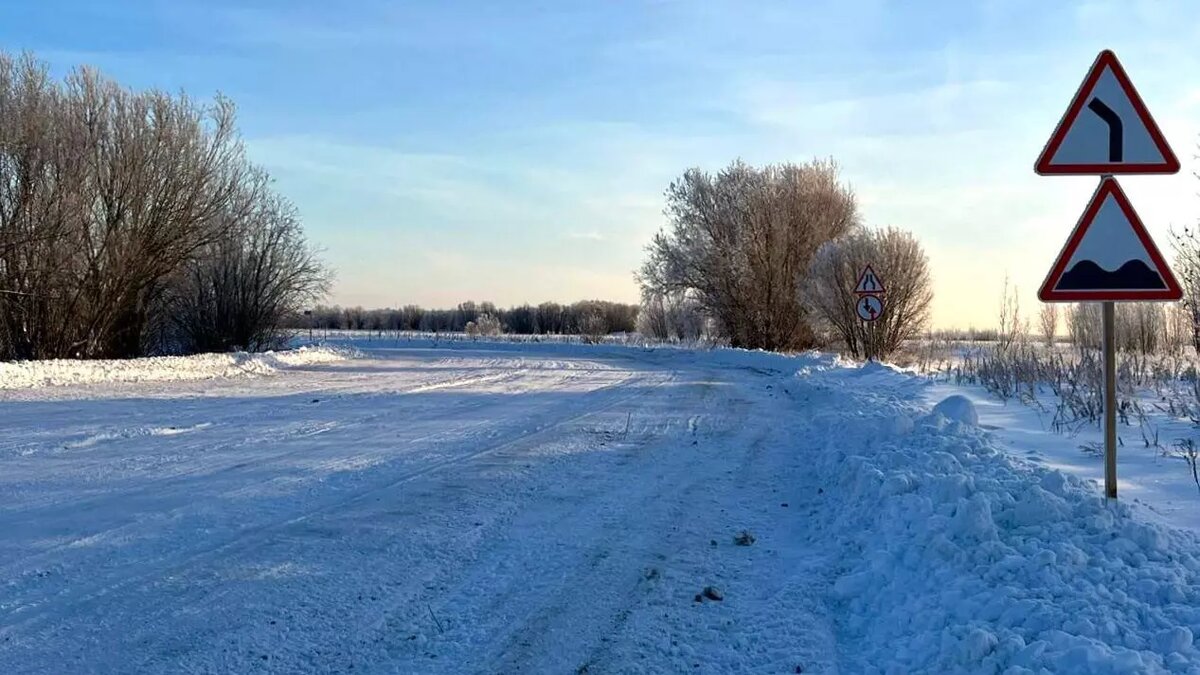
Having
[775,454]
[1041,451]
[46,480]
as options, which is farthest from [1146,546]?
[46,480]

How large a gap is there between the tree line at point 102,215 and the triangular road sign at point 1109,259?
26434 mm

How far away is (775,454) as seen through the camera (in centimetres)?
1094

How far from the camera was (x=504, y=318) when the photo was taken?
422 feet

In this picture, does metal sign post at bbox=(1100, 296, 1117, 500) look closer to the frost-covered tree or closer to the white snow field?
the white snow field

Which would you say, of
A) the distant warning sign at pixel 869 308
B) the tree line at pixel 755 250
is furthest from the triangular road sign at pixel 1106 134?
the tree line at pixel 755 250

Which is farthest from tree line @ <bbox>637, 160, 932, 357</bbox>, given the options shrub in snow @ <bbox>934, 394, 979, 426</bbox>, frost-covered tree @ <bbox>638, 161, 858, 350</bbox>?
shrub in snow @ <bbox>934, 394, 979, 426</bbox>

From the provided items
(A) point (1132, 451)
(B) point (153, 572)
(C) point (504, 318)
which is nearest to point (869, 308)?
(A) point (1132, 451)

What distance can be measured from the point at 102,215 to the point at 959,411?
27.1 m

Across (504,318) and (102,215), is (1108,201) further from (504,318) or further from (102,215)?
(504,318)

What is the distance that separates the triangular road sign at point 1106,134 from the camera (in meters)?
A: 5.50

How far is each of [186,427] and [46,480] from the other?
165 inches

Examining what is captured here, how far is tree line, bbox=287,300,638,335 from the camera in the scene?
341 ft

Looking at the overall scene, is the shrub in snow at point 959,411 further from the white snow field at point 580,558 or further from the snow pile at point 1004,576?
the snow pile at point 1004,576

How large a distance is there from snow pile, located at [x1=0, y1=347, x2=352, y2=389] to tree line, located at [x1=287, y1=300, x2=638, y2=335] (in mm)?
64242
